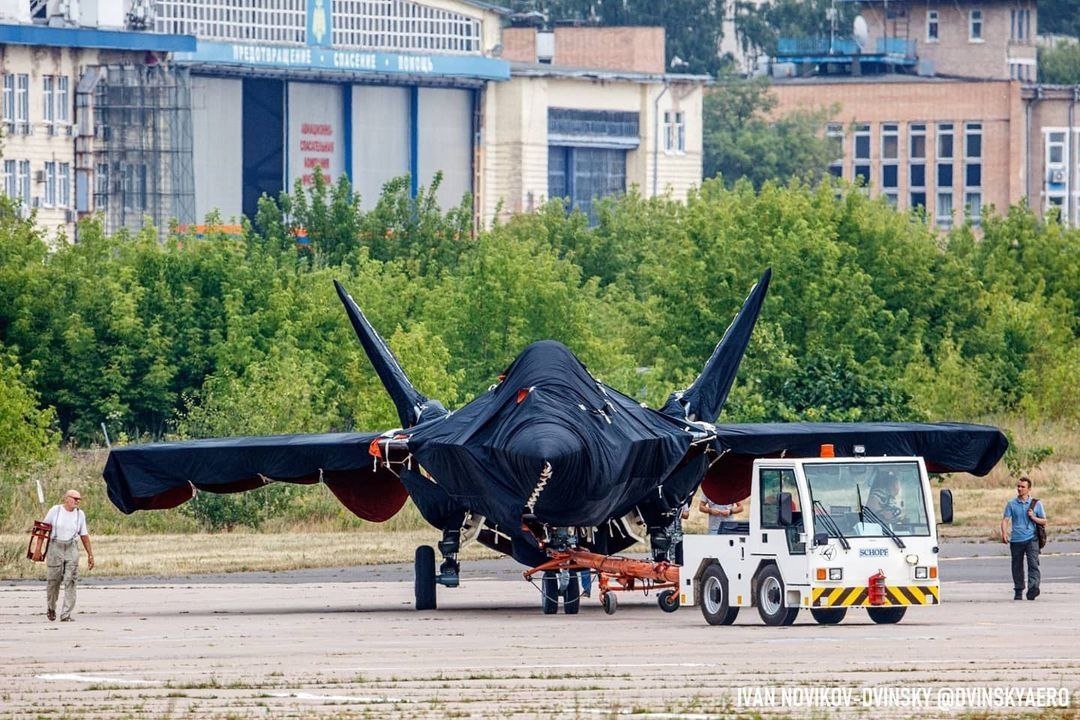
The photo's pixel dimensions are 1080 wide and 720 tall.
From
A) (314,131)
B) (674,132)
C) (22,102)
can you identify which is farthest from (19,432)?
(674,132)

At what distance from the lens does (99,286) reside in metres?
59.6

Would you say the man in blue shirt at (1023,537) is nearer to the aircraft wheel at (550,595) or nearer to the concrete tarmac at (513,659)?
the concrete tarmac at (513,659)

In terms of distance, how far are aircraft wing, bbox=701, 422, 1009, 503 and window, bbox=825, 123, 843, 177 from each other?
105 metres

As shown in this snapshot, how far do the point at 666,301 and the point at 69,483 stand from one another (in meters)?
23.8

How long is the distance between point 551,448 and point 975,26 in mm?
115776

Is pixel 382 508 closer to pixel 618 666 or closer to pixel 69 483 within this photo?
pixel 618 666

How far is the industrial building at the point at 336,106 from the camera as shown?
3551 inches

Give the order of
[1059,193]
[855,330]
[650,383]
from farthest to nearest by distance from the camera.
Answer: [1059,193] < [855,330] < [650,383]

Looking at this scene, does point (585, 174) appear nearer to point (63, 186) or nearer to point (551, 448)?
point (63, 186)

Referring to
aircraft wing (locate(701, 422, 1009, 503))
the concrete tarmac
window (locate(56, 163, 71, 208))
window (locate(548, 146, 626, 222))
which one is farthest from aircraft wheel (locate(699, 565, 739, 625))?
window (locate(548, 146, 626, 222))

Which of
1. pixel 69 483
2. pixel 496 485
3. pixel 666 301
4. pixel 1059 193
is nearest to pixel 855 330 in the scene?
pixel 666 301

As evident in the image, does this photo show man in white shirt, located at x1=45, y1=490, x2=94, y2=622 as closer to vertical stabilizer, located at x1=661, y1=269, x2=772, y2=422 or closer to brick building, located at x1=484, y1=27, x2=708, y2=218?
vertical stabilizer, located at x1=661, y1=269, x2=772, y2=422

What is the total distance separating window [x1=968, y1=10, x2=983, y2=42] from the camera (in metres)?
136

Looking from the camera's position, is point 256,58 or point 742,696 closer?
point 742,696
